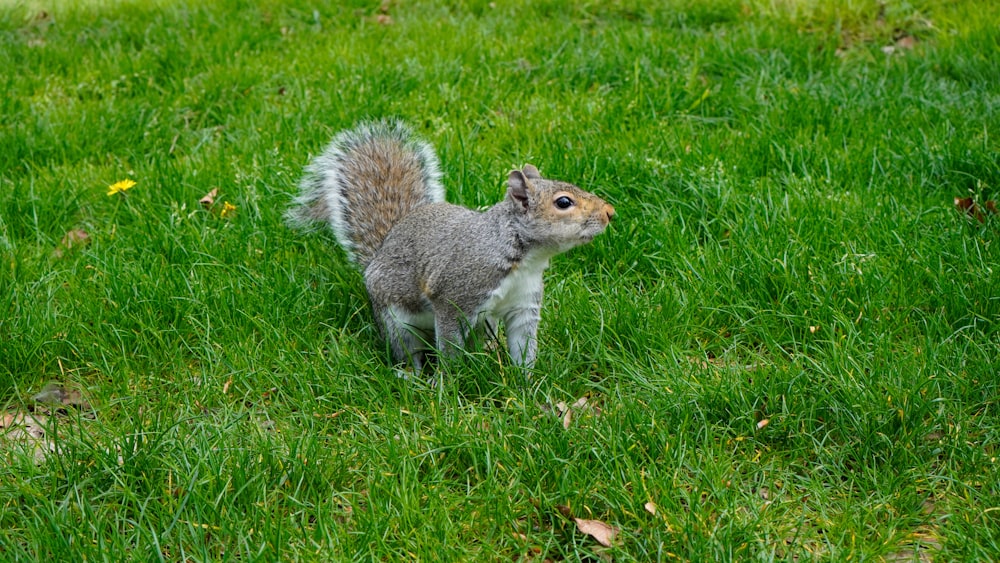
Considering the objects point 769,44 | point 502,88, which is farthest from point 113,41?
point 769,44

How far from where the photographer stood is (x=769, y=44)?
4652 mm

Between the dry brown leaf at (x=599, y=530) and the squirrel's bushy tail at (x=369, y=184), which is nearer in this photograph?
the dry brown leaf at (x=599, y=530)

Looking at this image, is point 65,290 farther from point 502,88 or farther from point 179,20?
point 179,20

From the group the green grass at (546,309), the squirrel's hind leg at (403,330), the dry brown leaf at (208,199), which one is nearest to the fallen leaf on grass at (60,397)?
the green grass at (546,309)

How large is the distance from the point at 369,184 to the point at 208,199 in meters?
0.73

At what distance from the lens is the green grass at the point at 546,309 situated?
82.9 inches

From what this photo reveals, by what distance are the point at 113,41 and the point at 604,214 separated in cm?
362

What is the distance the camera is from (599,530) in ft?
6.79

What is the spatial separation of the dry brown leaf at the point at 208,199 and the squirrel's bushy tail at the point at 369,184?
421mm

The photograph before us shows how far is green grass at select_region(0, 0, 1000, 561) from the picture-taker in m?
2.11

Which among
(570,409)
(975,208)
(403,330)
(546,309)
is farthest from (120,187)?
(975,208)

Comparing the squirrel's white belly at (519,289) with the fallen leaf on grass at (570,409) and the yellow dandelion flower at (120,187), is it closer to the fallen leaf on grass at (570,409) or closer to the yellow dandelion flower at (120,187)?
the fallen leaf on grass at (570,409)

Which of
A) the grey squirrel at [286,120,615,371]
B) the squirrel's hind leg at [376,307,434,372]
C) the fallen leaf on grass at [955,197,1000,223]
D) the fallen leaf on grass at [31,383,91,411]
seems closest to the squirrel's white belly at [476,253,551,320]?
the grey squirrel at [286,120,615,371]

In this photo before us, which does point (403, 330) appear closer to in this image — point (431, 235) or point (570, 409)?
point (431, 235)
